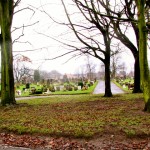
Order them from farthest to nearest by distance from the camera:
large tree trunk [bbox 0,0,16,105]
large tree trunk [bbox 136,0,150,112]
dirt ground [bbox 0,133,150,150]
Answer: large tree trunk [bbox 0,0,16,105], large tree trunk [bbox 136,0,150,112], dirt ground [bbox 0,133,150,150]

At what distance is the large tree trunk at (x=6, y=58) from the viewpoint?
15500 mm

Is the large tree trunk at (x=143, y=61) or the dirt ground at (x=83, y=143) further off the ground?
the large tree trunk at (x=143, y=61)

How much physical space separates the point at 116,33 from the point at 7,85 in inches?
360

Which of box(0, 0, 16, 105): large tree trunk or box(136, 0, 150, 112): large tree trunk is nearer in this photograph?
box(136, 0, 150, 112): large tree trunk

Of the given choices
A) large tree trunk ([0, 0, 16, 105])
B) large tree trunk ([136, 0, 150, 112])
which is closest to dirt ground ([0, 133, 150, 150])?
large tree trunk ([136, 0, 150, 112])

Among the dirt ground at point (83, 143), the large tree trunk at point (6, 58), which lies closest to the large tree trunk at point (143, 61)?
the dirt ground at point (83, 143)

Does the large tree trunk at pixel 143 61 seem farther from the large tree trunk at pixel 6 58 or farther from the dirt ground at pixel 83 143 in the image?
the large tree trunk at pixel 6 58

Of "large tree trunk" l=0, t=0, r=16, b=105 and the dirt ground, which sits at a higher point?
"large tree trunk" l=0, t=0, r=16, b=105

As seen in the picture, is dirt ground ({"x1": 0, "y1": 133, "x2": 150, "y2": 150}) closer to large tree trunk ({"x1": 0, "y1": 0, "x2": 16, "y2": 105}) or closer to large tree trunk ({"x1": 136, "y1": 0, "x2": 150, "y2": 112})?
large tree trunk ({"x1": 136, "y1": 0, "x2": 150, "y2": 112})

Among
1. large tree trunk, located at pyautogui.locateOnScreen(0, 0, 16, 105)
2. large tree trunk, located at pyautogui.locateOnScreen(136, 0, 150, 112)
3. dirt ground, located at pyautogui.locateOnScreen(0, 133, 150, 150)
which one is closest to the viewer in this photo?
dirt ground, located at pyautogui.locateOnScreen(0, 133, 150, 150)

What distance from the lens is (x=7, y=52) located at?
15711 mm

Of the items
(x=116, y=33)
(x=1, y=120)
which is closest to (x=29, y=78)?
(x=116, y=33)

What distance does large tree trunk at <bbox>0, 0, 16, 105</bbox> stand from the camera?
1550 centimetres

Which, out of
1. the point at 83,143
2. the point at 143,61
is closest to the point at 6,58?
the point at 143,61
